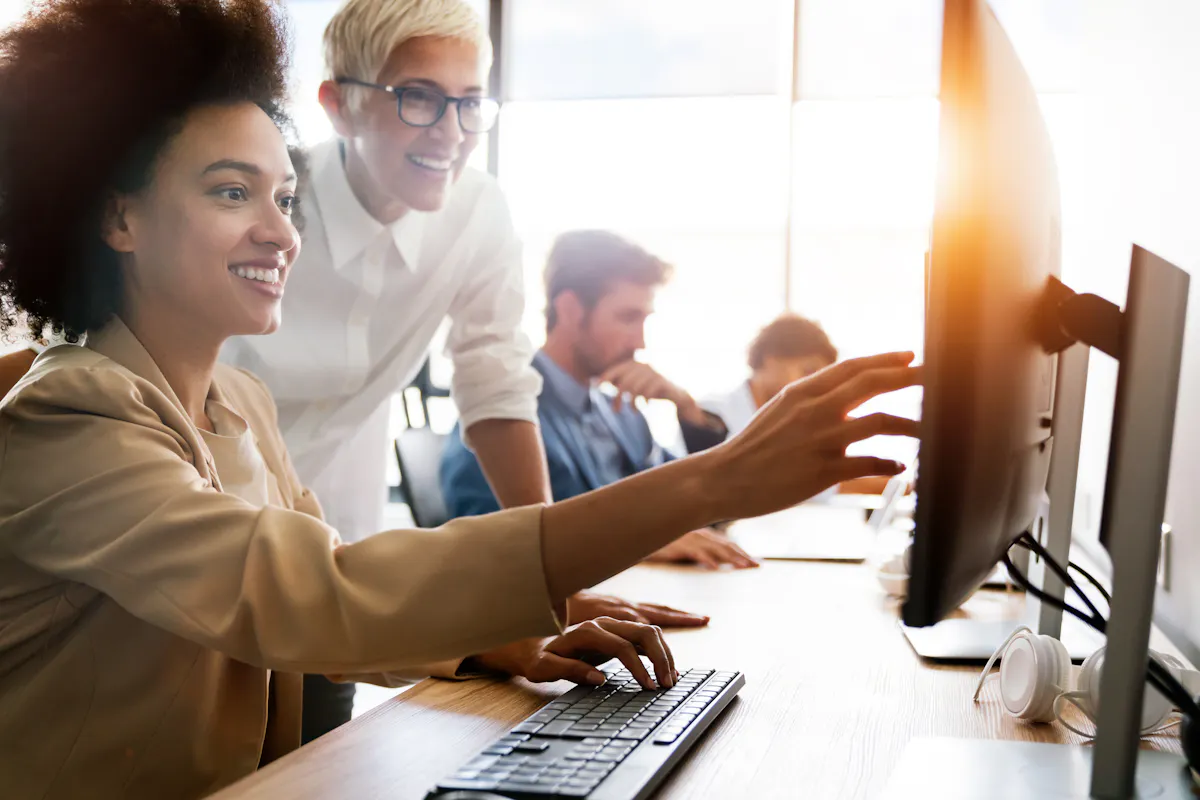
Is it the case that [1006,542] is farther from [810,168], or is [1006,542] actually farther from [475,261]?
[810,168]

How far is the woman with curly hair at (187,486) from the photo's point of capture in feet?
2.54

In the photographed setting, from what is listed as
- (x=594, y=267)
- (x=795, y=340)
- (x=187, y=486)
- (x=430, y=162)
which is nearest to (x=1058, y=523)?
(x=187, y=486)

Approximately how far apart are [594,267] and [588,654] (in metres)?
2.00

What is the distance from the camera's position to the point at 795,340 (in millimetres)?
3611

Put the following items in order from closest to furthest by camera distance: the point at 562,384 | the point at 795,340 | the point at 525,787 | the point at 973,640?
1. the point at 525,787
2. the point at 973,640
3. the point at 562,384
4. the point at 795,340

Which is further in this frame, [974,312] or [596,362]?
[596,362]

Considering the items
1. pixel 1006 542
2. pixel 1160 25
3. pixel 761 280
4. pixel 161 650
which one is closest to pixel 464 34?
pixel 1160 25

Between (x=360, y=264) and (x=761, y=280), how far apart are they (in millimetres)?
2935

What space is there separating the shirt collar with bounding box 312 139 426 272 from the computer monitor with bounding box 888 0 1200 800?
1.28 m

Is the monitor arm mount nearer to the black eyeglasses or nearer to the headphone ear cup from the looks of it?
the headphone ear cup

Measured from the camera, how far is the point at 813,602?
1.54 meters

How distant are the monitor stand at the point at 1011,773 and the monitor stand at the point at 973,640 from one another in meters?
0.28

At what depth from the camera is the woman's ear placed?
107 cm

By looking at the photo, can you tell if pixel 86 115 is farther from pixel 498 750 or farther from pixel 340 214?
pixel 340 214
